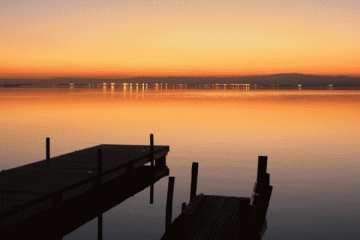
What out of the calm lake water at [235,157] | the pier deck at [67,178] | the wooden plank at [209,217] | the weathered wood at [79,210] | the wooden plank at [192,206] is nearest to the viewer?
the wooden plank at [209,217]

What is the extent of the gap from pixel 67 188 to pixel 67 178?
187cm

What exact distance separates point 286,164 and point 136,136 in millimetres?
14650

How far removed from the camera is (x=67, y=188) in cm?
1131

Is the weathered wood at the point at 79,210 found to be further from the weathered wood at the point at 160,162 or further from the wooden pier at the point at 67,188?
the weathered wood at the point at 160,162

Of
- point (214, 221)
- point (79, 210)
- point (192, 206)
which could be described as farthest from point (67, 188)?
point (214, 221)

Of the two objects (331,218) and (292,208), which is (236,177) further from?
(331,218)

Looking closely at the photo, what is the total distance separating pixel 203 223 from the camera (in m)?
10.3

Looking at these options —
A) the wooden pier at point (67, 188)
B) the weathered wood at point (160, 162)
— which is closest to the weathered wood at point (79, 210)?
the wooden pier at point (67, 188)

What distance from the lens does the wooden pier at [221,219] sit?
8.46 metres

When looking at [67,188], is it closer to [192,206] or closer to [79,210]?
[79,210]

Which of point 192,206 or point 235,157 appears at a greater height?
point 192,206

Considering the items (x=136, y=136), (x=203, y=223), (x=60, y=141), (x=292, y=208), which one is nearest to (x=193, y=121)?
(x=136, y=136)

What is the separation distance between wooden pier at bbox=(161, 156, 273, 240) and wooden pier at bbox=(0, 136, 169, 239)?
10.9ft

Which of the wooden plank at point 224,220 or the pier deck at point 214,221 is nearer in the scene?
the pier deck at point 214,221
